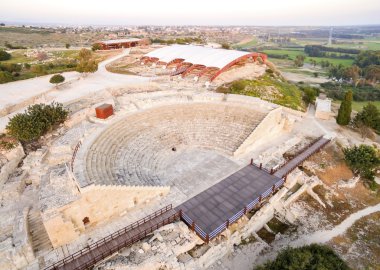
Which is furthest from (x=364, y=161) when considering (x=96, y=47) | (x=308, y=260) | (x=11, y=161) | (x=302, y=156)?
(x=96, y=47)

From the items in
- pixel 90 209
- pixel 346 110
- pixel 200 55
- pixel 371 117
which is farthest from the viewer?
pixel 200 55

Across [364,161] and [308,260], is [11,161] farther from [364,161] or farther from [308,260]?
[364,161]

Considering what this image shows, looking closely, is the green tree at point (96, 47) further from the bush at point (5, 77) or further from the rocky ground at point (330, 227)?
the rocky ground at point (330, 227)

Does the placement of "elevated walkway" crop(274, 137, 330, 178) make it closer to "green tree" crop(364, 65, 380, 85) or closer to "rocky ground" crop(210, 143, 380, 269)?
"rocky ground" crop(210, 143, 380, 269)

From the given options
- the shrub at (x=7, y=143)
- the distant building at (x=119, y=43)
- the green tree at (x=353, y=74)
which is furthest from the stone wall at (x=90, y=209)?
the green tree at (x=353, y=74)

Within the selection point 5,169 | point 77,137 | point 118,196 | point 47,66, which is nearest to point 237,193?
point 118,196

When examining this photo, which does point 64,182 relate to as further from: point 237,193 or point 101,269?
Answer: point 237,193
